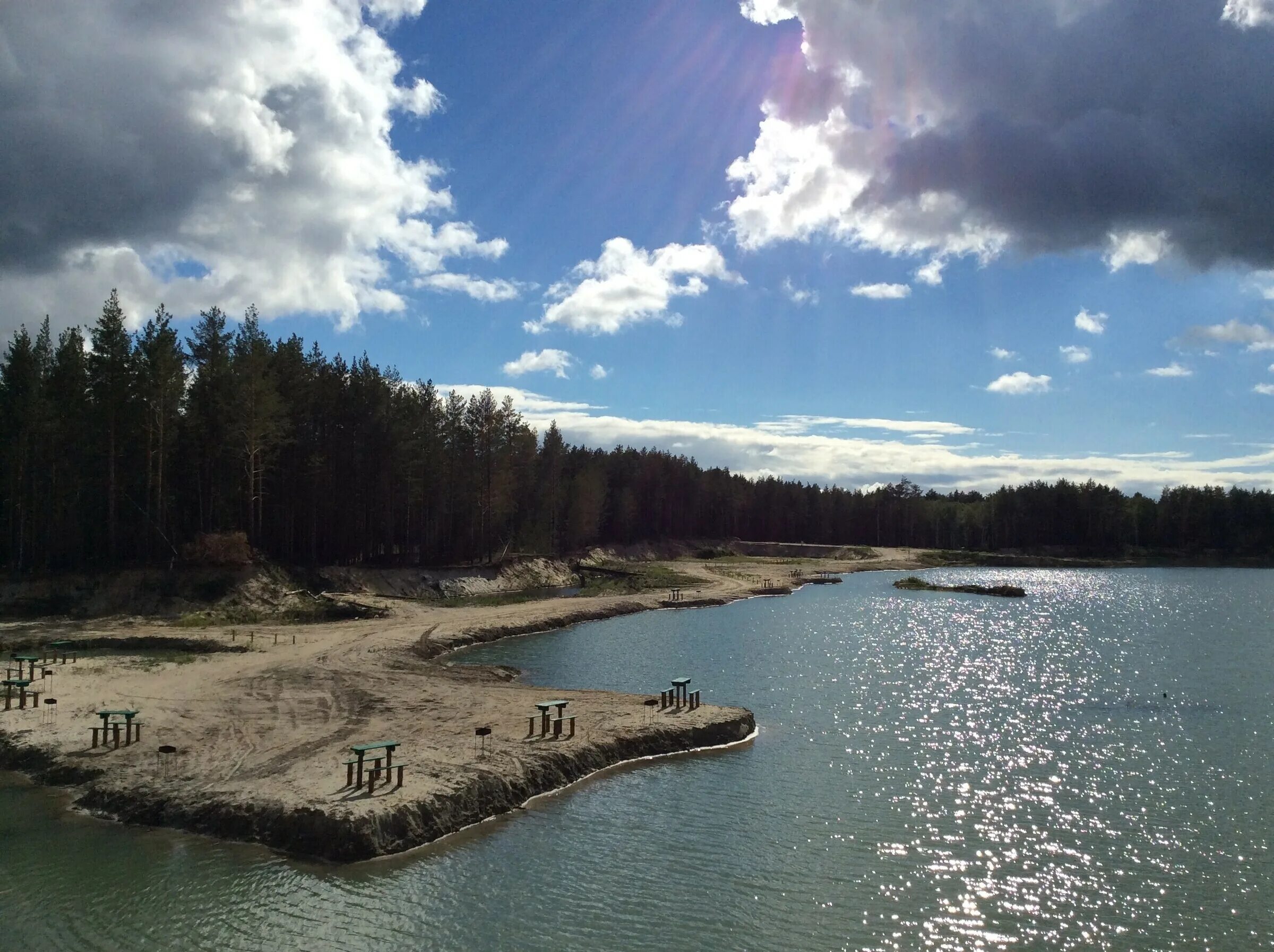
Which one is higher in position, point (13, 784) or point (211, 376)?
point (211, 376)

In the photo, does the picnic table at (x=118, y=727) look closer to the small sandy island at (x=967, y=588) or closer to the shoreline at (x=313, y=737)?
the shoreline at (x=313, y=737)

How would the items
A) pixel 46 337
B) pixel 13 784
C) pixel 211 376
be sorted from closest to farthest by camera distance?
1. pixel 13 784
2. pixel 211 376
3. pixel 46 337

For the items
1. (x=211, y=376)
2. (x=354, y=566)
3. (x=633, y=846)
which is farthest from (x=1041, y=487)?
(x=633, y=846)

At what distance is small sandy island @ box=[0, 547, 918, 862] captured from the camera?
2106cm

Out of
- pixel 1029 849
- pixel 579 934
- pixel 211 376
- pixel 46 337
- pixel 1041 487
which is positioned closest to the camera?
pixel 579 934

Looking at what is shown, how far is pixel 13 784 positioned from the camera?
2469cm

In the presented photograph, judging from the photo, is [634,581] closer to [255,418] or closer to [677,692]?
[255,418]

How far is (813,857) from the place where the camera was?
65.9 ft

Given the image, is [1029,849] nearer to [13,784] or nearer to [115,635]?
[13,784]

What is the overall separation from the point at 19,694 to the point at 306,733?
46.4 feet

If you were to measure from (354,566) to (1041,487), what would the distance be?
169 metres

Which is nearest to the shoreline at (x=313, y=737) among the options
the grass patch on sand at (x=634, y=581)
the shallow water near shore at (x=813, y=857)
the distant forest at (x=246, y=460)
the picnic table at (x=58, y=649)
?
the shallow water near shore at (x=813, y=857)

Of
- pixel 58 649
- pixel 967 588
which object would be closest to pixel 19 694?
pixel 58 649

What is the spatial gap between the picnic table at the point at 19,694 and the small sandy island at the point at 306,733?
1.75 ft
